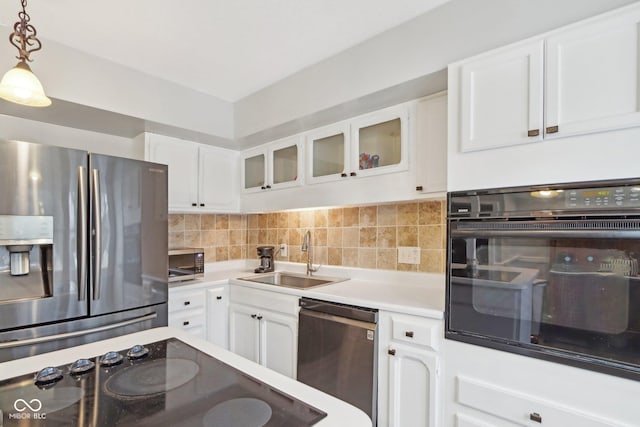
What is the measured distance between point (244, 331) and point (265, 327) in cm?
28

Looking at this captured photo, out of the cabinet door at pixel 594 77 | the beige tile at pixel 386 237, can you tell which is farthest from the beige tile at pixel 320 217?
the cabinet door at pixel 594 77

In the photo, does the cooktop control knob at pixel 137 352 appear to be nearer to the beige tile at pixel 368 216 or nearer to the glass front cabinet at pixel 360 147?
the glass front cabinet at pixel 360 147

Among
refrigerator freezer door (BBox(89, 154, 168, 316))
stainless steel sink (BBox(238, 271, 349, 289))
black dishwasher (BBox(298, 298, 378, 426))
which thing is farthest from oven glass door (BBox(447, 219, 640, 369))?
refrigerator freezer door (BBox(89, 154, 168, 316))

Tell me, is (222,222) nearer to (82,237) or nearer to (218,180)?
(218,180)

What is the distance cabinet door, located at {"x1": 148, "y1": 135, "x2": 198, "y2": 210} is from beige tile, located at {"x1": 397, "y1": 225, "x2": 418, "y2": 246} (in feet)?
5.76

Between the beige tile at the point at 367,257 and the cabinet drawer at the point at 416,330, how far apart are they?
2.61ft

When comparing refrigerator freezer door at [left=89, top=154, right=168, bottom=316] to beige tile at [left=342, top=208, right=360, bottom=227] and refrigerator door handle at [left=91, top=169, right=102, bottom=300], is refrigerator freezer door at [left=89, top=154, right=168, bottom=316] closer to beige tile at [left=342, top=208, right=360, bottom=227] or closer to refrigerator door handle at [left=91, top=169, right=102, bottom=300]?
refrigerator door handle at [left=91, top=169, right=102, bottom=300]

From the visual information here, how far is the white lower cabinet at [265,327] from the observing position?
217 centimetres

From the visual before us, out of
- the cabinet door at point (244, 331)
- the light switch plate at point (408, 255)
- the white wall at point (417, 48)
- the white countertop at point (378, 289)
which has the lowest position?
the cabinet door at point (244, 331)

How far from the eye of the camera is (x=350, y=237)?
8.53 ft

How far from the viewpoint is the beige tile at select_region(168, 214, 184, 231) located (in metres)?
2.89

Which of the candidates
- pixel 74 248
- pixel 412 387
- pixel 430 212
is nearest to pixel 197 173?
pixel 74 248

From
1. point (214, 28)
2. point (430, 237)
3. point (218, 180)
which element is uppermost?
point (214, 28)

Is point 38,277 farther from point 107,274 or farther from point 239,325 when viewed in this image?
point 239,325
